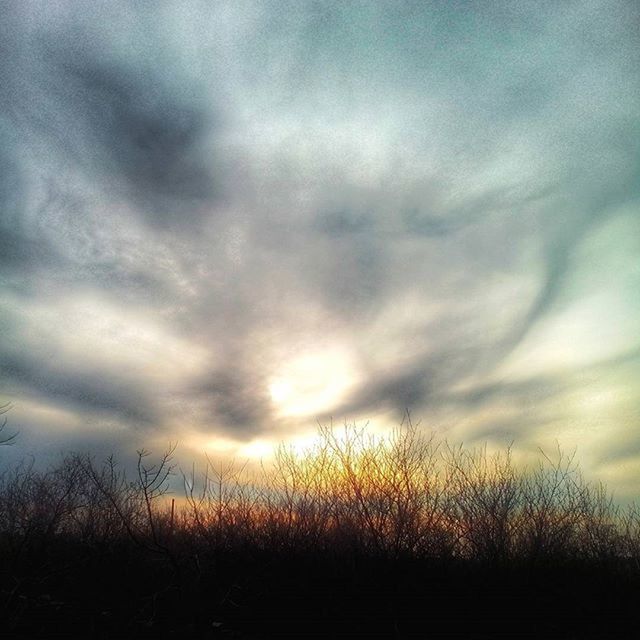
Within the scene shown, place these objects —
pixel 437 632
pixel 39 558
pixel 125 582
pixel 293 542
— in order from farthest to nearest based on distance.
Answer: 1. pixel 293 542
2. pixel 39 558
3. pixel 125 582
4. pixel 437 632

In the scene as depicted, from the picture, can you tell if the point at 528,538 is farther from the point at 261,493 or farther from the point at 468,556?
the point at 261,493

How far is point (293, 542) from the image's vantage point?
46.0 feet

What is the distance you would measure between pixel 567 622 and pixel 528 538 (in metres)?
5.31

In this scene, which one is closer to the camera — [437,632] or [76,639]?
[76,639]

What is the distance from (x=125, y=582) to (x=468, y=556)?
9853mm

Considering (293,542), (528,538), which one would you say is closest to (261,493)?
(293,542)

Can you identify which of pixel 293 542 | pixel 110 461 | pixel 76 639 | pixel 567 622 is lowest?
pixel 567 622

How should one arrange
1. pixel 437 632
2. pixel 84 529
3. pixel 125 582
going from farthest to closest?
pixel 84 529
pixel 125 582
pixel 437 632

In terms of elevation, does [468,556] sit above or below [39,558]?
below

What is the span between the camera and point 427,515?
14.0m

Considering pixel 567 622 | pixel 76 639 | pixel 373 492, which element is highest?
pixel 373 492

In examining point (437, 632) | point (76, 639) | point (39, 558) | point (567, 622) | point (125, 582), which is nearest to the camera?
point (76, 639)

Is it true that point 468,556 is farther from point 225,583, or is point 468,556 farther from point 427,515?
point 225,583

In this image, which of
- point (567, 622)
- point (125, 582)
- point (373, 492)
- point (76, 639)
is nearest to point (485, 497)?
point (373, 492)
